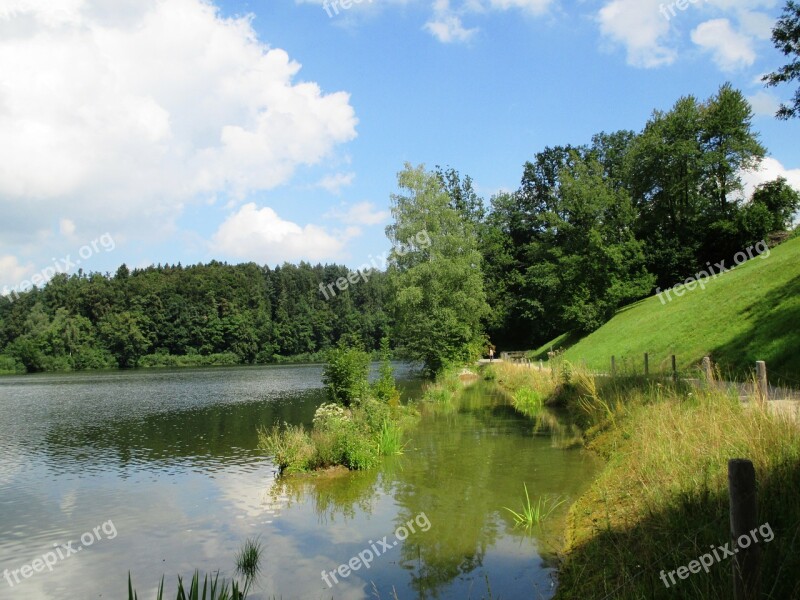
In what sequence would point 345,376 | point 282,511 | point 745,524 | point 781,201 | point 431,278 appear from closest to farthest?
point 745,524 < point 282,511 < point 345,376 < point 431,278 < point 781,201

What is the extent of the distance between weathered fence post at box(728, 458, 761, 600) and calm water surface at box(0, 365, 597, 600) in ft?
12.7

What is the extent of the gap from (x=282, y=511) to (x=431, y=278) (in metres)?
32.1

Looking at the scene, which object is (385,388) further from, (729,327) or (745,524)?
(745,524)

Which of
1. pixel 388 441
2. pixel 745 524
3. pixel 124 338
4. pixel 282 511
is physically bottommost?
pixel 282 511

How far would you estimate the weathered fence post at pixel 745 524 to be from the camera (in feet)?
13.9

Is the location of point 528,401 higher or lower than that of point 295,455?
lower

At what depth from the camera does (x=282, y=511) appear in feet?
41.3

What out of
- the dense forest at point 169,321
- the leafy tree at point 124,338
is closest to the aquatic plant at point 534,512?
the dense forest at point 169,321

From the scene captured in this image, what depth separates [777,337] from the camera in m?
19.7

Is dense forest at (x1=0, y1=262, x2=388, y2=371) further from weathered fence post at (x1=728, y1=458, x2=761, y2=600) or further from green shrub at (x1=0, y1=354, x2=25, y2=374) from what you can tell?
weathered fence post at (x1=728, y1=458, x2=761, y2=600)

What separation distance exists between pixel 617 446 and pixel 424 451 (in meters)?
6.43

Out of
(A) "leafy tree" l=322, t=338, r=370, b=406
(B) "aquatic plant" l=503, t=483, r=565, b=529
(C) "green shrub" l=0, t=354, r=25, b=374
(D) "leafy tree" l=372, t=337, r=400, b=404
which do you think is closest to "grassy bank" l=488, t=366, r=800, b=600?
(B) "aquatic plant" l=503, t=483, r=565, b=529

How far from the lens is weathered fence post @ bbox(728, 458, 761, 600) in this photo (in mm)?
4230

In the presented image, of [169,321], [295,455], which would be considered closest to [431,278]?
[295,455]
